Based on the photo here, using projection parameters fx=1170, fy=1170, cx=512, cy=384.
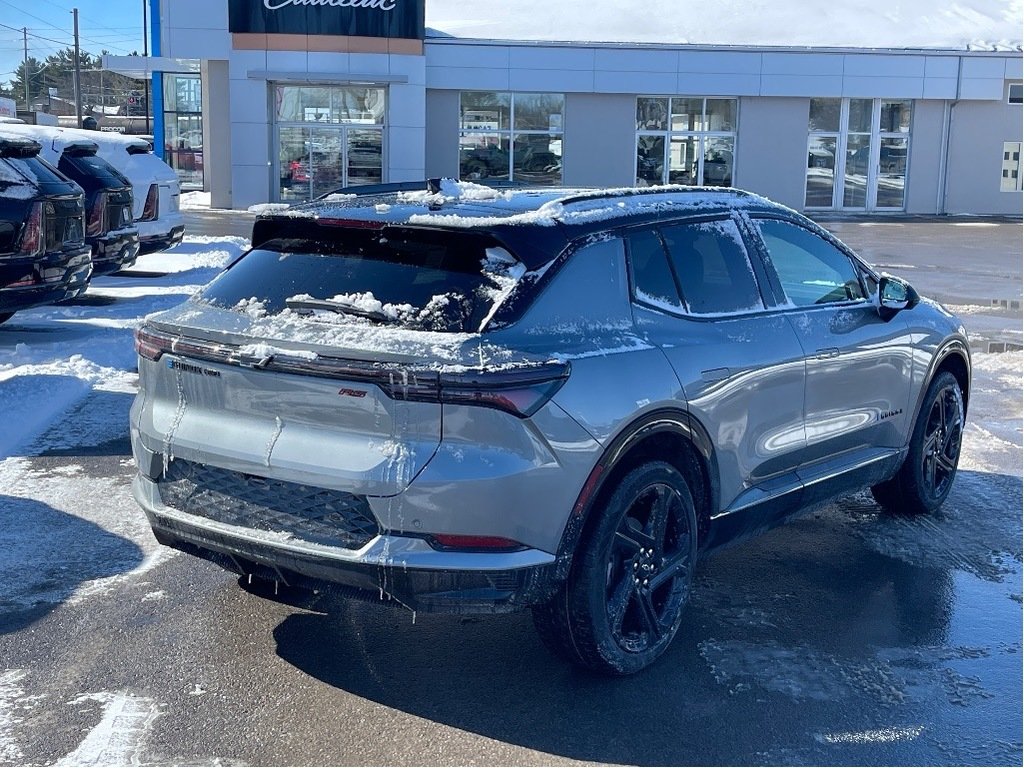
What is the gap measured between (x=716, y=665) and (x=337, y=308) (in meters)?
1.96

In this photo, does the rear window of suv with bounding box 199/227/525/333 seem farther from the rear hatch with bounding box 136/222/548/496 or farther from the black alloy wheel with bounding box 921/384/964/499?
the black alloy wheel with bounding box 921/384/964/499

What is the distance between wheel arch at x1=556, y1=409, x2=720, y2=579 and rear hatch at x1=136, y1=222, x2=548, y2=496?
0.54 m

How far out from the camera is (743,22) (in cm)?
3378

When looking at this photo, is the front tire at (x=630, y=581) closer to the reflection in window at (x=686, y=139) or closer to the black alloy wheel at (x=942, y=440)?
the black alloy wheel at (x=942, y=440)

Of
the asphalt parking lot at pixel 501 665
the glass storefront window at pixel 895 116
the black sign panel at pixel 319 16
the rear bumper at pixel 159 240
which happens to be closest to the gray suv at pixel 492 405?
the asphalt parking lot at pixel 501 665

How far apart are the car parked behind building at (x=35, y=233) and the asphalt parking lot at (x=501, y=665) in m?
2.94

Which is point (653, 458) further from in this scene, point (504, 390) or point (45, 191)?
point (45, 191)

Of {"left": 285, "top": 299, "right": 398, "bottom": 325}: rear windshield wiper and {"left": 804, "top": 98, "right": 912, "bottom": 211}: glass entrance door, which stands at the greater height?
{"left": 804, "top": 98, "right": 912, "bottom": 211}: glass entrance door

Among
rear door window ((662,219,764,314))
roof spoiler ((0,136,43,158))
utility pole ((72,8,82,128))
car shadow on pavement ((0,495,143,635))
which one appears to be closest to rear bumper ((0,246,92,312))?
roof spoiler ((0,136,43,158))

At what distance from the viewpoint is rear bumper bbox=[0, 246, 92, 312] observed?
8.82 m

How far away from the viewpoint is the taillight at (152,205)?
587 inches

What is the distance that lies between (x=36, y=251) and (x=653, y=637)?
651 cm

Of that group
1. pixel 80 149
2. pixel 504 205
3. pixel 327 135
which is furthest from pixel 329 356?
pixel 327 135

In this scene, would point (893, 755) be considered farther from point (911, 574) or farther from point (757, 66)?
point (757, 66)
